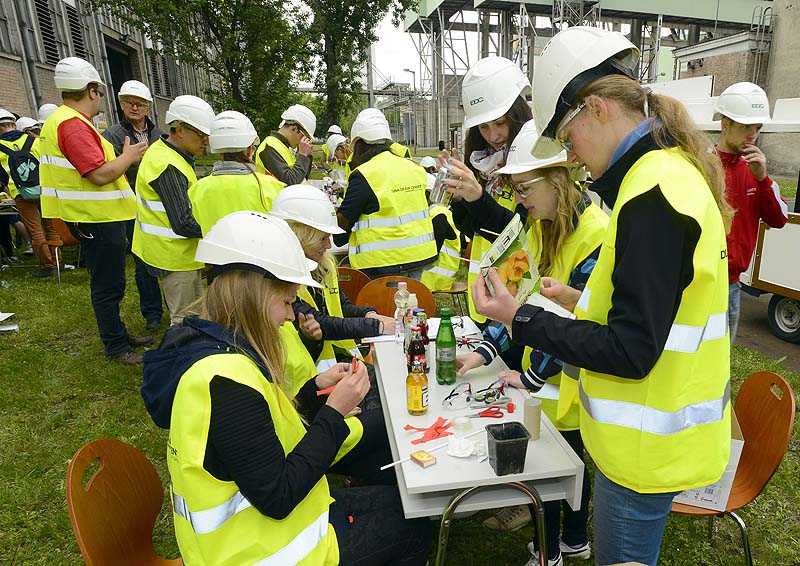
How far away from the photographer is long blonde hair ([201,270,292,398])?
1564 millimetres

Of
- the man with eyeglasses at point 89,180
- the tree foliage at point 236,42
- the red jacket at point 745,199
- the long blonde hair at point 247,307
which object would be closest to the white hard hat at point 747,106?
the red jacket at point 745,199

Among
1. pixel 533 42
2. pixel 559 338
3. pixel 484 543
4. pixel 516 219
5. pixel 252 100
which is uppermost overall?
pixel 533 42

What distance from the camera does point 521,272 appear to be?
1.86 metres

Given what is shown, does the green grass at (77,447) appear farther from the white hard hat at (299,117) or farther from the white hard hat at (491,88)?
the white hard hat at (299,117)

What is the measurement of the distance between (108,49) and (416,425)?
68.4 ft

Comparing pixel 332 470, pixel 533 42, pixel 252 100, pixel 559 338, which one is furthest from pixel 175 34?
pixel 533 42

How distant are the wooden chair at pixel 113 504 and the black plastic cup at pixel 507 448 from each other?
121cm

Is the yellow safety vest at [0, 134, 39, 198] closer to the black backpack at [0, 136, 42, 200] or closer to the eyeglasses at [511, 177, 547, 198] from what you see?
the black backpack at [0, 136, 42, 200]

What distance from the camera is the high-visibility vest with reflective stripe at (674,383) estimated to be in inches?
47.1

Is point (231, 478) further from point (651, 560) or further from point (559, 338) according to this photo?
point (651, 560)

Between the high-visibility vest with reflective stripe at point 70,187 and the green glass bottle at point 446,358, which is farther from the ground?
the high-visibility vest with reflective stripe at point 70,187

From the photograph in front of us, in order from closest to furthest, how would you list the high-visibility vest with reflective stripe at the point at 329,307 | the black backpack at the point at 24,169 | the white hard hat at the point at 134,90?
the high-visibility vest with reflective stripe at the point at 329,307
the white hard hat at the point at 134,90
the black backpack at the point at 24,169

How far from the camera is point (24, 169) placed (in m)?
7.20

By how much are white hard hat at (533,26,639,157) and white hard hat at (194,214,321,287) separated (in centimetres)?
88
